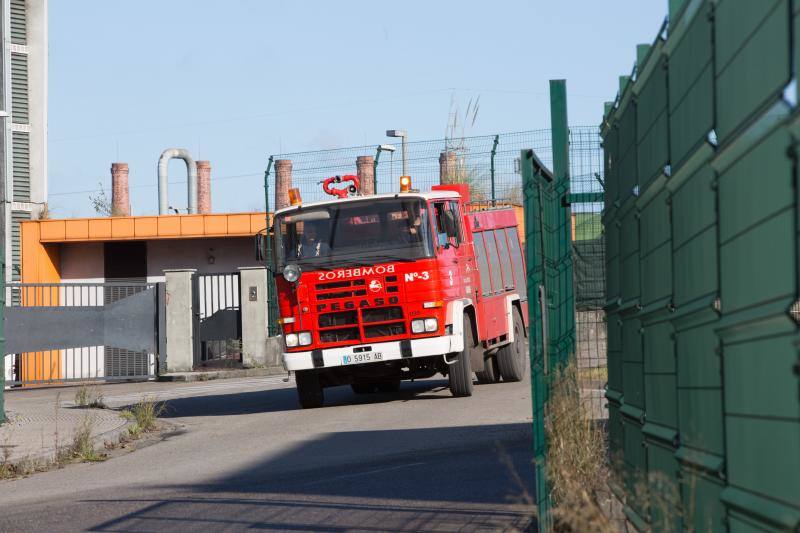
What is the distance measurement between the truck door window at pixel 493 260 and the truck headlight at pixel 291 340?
11.6ft

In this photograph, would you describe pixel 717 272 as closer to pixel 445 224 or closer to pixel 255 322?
pixel 445 224

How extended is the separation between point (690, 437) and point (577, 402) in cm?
203

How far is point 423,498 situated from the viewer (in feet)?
26.6

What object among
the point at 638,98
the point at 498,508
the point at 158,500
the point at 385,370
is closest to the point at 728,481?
the point at 638,98

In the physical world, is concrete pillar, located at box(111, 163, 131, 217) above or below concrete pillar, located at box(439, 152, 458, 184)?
above

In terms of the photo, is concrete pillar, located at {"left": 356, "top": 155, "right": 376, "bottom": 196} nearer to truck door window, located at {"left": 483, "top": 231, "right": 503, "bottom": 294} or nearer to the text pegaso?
truck door window, located at {"left": 483, "top": 231, "right": 503, "bottom": 294}

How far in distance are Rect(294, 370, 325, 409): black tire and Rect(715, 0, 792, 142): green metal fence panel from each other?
1319 centimetres

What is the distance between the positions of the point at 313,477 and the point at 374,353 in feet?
19.7

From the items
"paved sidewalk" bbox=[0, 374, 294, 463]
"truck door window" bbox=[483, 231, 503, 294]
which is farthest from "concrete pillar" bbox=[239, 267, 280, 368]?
"truck door window" bbox=[483, 231, 503, 294]

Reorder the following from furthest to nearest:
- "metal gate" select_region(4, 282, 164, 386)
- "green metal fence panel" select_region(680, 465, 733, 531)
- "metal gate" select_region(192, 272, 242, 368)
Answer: "metal gate" select_region(192, 272, 242, 368), "metal gate" select_region(4, 282, 164, 386), "green metal fence panel" select_region(680, 465, 733, 531)

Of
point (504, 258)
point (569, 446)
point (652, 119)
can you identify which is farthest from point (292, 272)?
point (652, 119)

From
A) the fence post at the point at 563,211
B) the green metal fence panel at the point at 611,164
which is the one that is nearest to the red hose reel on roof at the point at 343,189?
the fence post at the point at 563,211

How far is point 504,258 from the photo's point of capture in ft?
63.1

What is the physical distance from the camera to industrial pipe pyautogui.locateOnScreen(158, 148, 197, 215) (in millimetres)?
55969
